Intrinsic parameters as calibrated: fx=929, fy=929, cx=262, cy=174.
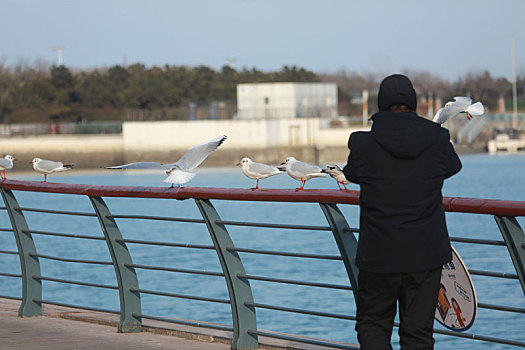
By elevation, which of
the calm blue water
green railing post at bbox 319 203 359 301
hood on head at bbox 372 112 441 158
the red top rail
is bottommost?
the calm blue water

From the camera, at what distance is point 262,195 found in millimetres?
4855

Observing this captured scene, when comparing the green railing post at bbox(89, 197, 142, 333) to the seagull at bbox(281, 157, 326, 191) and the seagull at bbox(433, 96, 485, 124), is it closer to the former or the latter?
the seagull at bbox(281, 157, 326, 191)

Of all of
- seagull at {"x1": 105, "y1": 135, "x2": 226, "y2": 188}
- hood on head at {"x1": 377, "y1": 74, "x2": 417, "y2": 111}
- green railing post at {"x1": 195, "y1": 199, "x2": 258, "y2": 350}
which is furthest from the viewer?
seagull at {"x1": 105, "y1": 135, "x2": 226, "y2": 188}

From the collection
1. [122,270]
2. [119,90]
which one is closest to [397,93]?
[122,270]

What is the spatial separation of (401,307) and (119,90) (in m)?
111

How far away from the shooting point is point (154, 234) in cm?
4153

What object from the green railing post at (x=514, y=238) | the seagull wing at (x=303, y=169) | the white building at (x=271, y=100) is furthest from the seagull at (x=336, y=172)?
the white building at (x=271, y=100)

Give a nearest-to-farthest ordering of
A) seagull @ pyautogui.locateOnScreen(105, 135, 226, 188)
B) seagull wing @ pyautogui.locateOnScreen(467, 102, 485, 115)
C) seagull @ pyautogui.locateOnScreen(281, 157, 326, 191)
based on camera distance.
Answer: seagull @ pyautogui.locateOnScreen(105, 135, 226, 188) → seagull @ pyautogui.locateOnScreen(281, 157, 326, 191) → seagull wing @ pyautogui.locateOnScreen(467, 102, 485, 115)

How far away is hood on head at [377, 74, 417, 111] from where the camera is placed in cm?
367

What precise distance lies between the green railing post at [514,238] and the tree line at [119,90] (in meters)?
101

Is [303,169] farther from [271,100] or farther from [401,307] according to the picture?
[271,100]

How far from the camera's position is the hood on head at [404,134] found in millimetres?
3561

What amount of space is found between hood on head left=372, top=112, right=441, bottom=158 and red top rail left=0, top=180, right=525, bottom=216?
19.3 inches

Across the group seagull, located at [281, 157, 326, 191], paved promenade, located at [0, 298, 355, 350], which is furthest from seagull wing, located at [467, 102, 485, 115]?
paved promenade, located at [0, 298, 355, 350]
